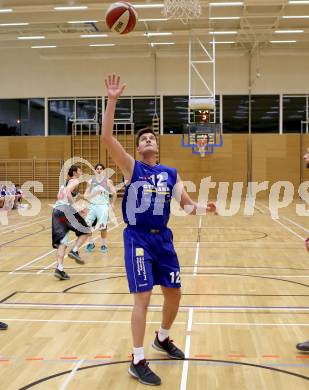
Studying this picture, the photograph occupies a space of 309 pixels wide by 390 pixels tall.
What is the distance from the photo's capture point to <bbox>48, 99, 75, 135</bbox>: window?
30.5m

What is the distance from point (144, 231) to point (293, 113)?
2605cm

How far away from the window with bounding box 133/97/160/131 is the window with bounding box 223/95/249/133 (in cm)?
360

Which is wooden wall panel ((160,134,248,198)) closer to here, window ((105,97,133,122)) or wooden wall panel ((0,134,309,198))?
wooden wall panel ((0,134,309,198))

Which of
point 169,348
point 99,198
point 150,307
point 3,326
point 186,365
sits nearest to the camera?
point 186,365

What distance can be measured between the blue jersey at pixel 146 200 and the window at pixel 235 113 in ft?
83.0

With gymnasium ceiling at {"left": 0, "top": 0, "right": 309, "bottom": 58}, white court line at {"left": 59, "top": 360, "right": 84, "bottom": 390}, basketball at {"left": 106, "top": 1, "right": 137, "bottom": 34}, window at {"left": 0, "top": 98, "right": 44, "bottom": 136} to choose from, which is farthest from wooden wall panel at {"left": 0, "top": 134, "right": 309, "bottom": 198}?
white court line at {"left": 59, "top": 360, "right": 84, "bottom": 390}

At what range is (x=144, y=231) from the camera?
4.82 m

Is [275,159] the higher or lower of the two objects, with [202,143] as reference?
lower

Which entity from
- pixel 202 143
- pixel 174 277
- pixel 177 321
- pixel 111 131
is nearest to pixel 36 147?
pixel 202 143

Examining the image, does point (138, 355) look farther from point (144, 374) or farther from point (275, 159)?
point (275, 159)

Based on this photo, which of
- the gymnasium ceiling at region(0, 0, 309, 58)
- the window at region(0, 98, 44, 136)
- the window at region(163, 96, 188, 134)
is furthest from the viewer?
the window at region(0, 98, 44, 136)

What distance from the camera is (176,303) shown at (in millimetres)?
5031

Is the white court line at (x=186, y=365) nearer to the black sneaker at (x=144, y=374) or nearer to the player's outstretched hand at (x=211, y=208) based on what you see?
the black sneaker at (x=144, y=374)

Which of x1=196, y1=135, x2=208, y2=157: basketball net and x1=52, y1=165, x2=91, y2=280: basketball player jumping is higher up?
x1=196, y1=135, x2=208, y2=157: basketball net
